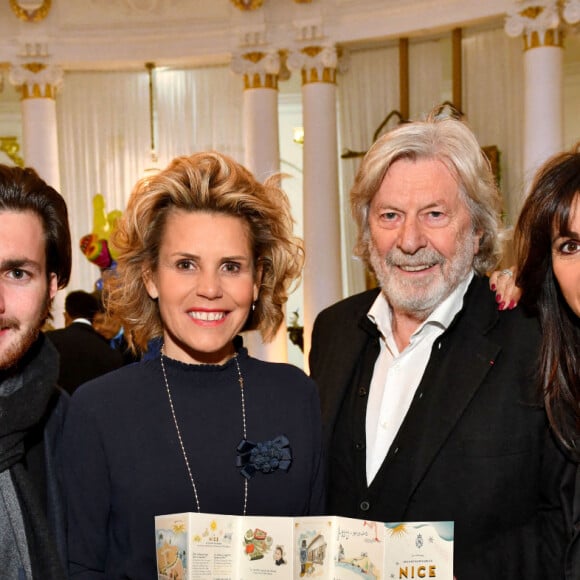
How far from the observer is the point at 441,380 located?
9.20 feet

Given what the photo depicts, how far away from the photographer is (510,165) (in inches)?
428

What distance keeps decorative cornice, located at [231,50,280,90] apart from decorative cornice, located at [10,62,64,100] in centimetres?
251

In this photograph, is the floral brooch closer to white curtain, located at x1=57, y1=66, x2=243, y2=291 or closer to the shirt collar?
the shirt collar

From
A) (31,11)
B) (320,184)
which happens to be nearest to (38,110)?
(31,11)

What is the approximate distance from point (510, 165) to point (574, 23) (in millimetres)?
1896

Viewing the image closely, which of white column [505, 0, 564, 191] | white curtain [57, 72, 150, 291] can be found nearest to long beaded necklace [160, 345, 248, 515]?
white column [505, 0, 564, 191]

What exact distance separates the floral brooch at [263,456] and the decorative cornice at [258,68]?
936 cm

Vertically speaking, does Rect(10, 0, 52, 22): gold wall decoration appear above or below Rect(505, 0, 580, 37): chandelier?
above

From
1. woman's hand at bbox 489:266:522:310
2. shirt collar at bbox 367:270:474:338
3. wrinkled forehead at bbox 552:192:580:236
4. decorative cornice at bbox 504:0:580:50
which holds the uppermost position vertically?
decorative cornice at bbox 504:0:580:50

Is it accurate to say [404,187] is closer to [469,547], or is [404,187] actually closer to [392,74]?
[469,547]

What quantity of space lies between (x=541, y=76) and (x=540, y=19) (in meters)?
0.59

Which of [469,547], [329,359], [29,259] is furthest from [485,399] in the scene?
[29,259]

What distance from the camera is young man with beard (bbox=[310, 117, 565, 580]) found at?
267cm

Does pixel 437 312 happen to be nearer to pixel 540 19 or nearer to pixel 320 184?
pixel 540 19
